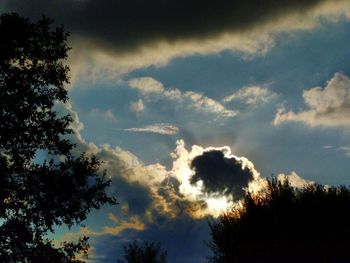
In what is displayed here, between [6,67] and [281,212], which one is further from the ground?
[6,67]

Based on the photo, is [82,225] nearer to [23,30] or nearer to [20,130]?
[20,130]

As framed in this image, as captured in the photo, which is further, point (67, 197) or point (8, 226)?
point (67, 197)

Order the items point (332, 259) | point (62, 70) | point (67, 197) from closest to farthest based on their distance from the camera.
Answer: point (67, 197) < point (62, 70) < point (332, 259)

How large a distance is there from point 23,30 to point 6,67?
2.23 m

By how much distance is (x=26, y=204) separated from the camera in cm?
2123

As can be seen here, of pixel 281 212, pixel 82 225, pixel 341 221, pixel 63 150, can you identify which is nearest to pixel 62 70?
pixel 63 150

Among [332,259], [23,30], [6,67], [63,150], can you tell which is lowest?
[332,259]

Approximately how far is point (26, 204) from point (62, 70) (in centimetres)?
734

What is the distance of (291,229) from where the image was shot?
2922 centimetres

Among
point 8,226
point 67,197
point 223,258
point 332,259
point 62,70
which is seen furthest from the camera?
point 223,258

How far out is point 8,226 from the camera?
20547 mm

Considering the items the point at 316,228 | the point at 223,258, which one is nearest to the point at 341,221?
the point at 316,228

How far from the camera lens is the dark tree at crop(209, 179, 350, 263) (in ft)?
94.8

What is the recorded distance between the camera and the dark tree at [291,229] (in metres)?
28.9
